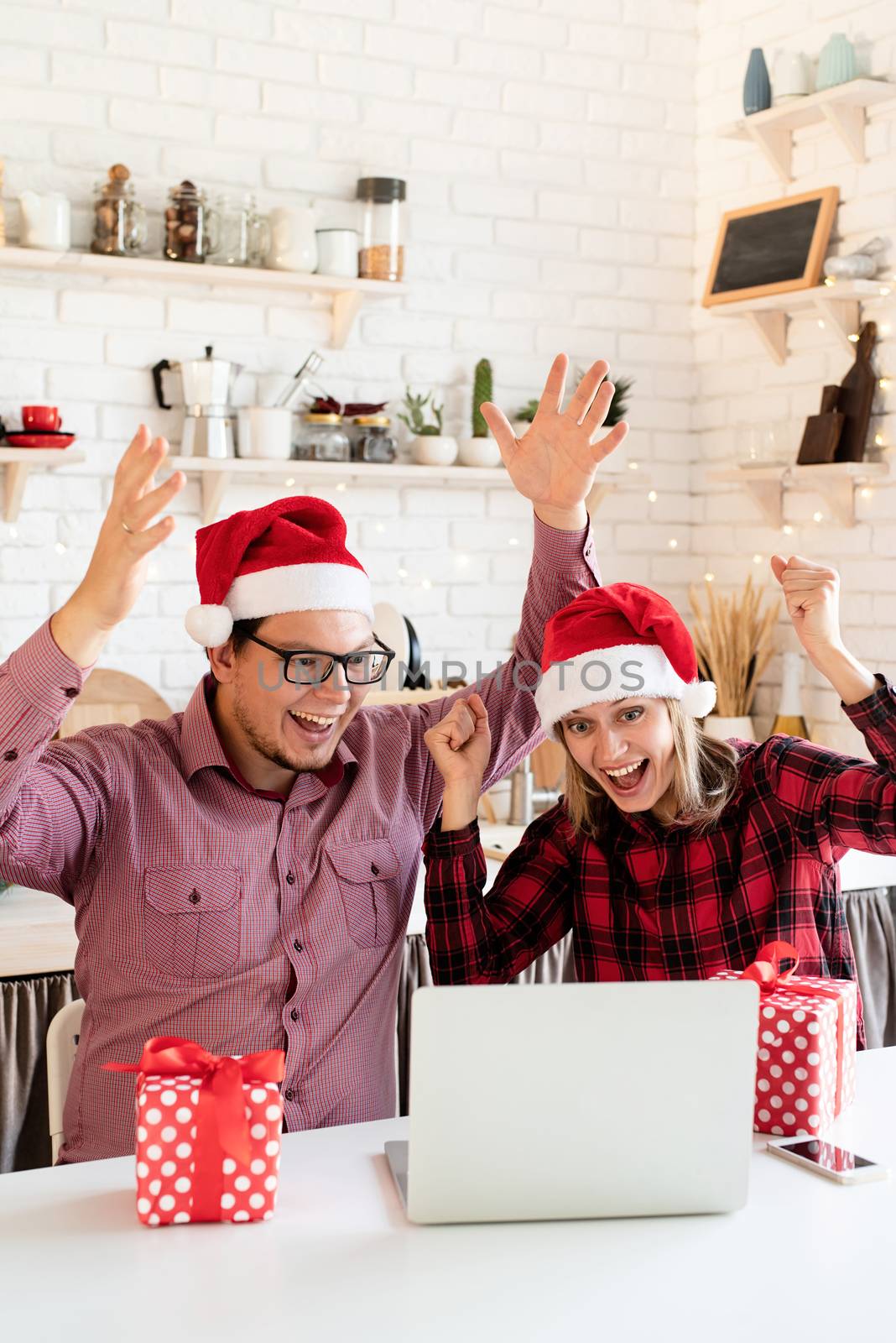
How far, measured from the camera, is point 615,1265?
1.17 meters

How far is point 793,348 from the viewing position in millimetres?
3795

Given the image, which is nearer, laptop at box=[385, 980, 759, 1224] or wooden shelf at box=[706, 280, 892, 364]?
laptop at box=[385, 980, 759, 1224]

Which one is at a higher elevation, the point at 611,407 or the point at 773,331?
the point at 773,331

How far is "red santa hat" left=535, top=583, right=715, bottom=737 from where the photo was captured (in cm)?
183

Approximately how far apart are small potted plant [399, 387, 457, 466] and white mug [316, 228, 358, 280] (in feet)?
1.27

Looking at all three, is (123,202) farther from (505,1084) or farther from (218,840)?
(505,1084)

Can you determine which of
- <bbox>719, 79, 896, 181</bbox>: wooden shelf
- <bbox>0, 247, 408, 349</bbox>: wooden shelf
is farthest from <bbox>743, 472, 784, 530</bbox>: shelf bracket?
<bbox>0, 247, 408, 349</bbox>: wooden shelf

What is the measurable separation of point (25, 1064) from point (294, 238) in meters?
1.99

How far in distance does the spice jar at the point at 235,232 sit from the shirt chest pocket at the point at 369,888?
1.99 m

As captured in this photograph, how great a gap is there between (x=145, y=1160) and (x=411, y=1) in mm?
3239

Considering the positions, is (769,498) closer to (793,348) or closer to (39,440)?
(793,348)

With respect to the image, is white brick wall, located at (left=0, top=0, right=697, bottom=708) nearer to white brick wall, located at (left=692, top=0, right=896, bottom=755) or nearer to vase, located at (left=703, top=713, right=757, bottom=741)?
white brick wall, located at (left=692, top=0, right=896, bottom=755)

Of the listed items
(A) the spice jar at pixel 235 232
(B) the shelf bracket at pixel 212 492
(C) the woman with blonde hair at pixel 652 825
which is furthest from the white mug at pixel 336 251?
(C) the woman with blonde hair at pixel 652 825

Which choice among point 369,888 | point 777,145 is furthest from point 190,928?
point 777,145
